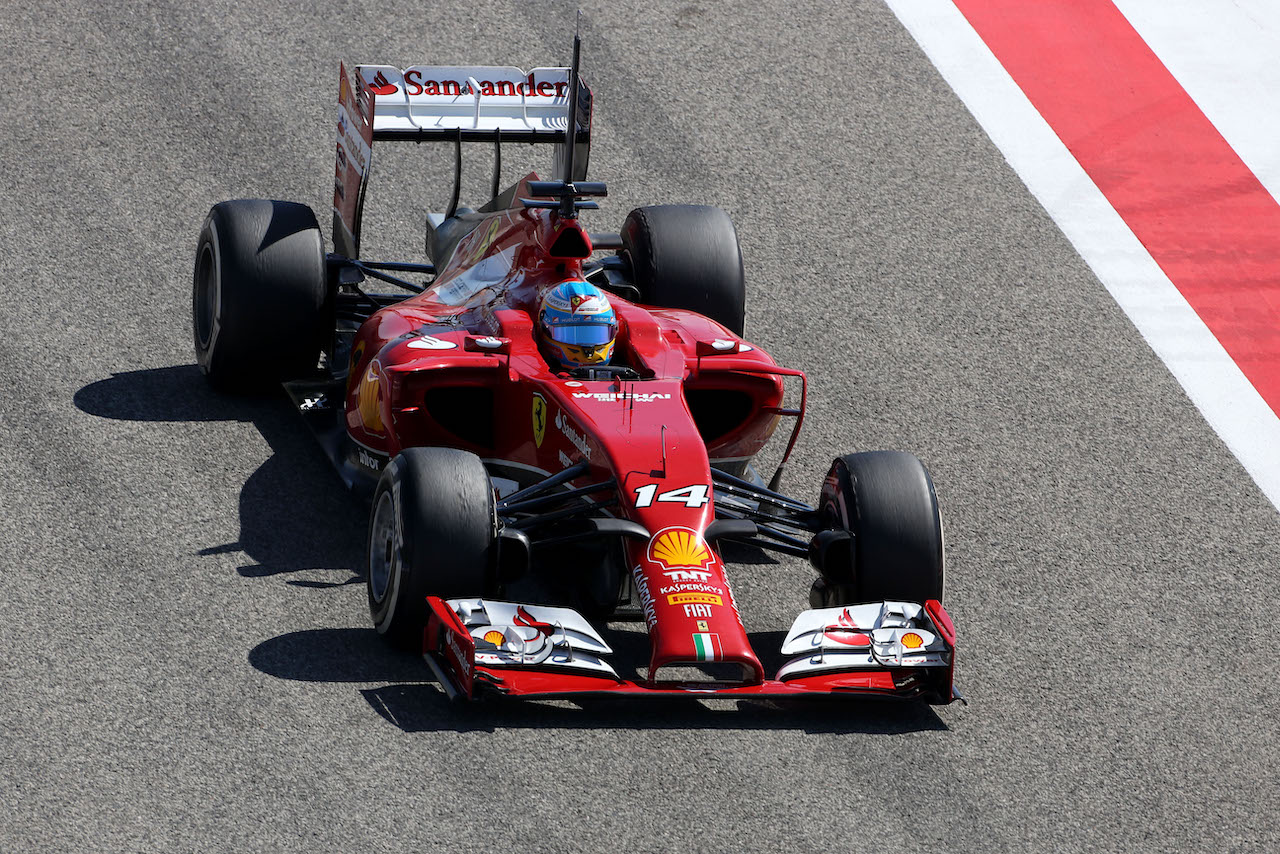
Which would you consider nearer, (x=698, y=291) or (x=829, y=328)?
(x=698, y=291)

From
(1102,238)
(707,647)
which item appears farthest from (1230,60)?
(707,647)

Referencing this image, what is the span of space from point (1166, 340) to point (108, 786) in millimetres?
8043

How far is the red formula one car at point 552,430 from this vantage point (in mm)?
7523

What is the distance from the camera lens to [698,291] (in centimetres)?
1023

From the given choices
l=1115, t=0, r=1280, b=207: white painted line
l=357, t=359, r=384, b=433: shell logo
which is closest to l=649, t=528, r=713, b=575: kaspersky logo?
l=357, t=359, r=384, b=433: shell logo

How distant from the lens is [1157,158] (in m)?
14.2

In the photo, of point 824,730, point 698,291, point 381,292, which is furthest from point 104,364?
point 824,730

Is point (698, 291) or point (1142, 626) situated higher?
point (698, 291)

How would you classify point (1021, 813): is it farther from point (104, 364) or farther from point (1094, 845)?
point (104, 364)

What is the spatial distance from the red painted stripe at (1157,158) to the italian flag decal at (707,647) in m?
5.95

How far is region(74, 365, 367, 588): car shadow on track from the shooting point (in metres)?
8.61

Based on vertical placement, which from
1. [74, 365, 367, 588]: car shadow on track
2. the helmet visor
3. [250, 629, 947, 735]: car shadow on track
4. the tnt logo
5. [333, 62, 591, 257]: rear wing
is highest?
[333, 62, 591, 257]: rear wing

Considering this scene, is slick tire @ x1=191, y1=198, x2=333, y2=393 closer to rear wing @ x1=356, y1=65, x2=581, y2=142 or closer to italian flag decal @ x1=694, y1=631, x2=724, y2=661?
rear wing @ x1=356, y1=65, x2=581, y2=142

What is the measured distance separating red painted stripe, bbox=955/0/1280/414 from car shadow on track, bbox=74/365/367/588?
6263mm
